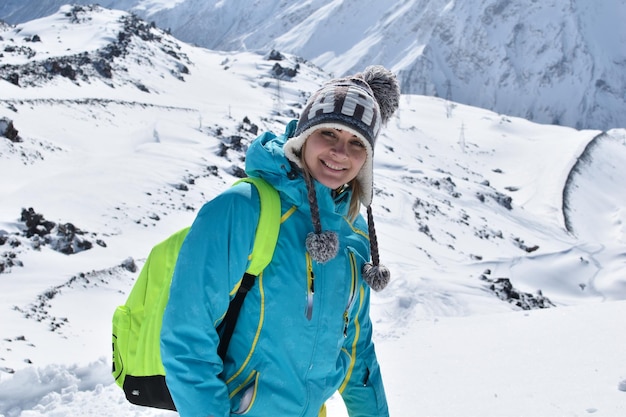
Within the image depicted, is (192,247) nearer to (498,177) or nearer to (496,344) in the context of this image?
(496,344)

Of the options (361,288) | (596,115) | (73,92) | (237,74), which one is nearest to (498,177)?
(237,74)

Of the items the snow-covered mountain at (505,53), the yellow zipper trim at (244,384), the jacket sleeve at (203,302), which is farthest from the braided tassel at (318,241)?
the snow-covered mountain at (505,53)

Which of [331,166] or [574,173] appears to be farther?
[574,173]

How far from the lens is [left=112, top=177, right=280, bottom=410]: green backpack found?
6.44 feet

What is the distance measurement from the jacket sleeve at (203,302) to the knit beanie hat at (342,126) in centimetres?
28

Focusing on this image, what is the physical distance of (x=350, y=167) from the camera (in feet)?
7.19

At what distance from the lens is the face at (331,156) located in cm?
214

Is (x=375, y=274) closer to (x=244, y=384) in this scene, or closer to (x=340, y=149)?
(x=340, y=149)

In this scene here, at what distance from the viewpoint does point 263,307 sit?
1.99 m

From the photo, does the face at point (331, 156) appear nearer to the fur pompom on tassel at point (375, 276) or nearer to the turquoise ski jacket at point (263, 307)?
the turquoise ski jacket at point (263, 307)

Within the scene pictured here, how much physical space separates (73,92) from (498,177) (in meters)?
41.5

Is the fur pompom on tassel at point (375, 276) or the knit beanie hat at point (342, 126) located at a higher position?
the knit beanie hat at point (342, 126)

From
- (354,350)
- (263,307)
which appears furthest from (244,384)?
(354,350)

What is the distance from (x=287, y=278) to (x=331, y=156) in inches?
19.5
